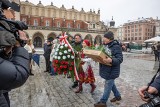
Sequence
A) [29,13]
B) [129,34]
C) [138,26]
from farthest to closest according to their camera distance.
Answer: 1. [129,34]
2. [138,26]
3. [29,13]

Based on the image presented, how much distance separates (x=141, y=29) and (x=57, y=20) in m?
56.9

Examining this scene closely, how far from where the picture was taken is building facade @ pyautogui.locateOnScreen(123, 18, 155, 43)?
10719 centimetres

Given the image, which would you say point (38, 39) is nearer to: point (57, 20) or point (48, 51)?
point (57, 20)

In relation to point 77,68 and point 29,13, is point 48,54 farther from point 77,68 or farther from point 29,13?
point 29,13

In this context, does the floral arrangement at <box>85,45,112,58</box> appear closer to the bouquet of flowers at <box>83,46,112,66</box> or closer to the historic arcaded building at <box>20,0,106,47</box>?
the bouquet of flowers at <box>83,46,112,66</box>

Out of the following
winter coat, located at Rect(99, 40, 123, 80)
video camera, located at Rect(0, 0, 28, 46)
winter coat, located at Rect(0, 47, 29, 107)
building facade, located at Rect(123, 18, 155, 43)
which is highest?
building facade, located at Rect(123, 18, 155, 43)

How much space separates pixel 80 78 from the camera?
22.1 feet

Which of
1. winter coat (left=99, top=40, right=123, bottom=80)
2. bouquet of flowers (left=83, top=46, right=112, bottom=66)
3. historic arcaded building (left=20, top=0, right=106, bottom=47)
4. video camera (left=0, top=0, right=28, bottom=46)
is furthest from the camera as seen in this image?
historic arcaded building (left=20, top=0, right=106, bottom=47)

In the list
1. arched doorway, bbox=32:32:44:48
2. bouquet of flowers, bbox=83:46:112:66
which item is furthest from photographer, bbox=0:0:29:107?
arched doorway, bbox=32:32:44:48

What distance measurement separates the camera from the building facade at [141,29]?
10719 centimetres

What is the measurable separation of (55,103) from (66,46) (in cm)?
181

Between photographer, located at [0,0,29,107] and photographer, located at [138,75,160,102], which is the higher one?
photographer, located at [0,0,29,107]

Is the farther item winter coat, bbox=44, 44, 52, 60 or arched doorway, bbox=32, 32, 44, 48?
arched doorway, bbox=32, 32, 44, 48

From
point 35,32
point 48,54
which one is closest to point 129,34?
point 35,32
